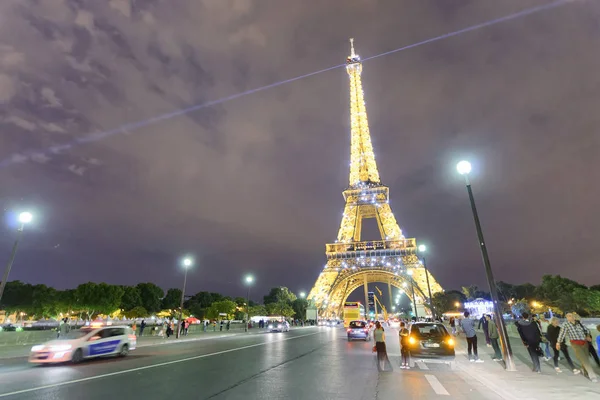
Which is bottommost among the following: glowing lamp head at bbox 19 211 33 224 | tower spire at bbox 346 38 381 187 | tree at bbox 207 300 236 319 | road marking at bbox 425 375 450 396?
road marking at bbox 425 375 450 396

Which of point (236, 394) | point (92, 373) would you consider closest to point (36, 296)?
point (92, 373)

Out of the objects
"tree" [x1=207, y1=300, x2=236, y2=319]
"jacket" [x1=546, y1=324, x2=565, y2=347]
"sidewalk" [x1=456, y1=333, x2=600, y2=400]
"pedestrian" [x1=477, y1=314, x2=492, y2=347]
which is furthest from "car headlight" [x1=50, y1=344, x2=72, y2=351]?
"tree" [x1=207, y1=300, x2=236, y2=319]

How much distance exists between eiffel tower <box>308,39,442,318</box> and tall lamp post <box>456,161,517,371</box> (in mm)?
54392

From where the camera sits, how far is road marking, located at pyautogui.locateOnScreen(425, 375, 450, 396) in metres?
8.74

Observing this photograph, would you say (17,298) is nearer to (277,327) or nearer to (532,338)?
(277,327)

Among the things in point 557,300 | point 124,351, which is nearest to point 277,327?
point 124,351

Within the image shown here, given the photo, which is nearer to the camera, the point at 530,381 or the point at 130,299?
the point at 530,381

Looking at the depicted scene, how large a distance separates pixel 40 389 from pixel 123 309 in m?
93.1

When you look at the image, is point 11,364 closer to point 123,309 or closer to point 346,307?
point 346,307

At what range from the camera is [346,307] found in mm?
51312

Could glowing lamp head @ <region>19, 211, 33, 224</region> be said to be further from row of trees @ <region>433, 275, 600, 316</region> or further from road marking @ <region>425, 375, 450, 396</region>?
row of trees @ <region>433, 275, 600, 316</region>

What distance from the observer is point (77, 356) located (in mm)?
14797

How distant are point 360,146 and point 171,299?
82.2 m

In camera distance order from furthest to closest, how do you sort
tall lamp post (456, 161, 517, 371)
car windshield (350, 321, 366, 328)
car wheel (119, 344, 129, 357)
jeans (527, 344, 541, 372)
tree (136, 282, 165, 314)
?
tree (136, 282, 165, 314) < car windshield (350, 321, 366, 328) < car wheel (119, 344, 129, 357) < tall lamp post (456, 161, 517, 371) < jeans (527, 344, 541, 372)
